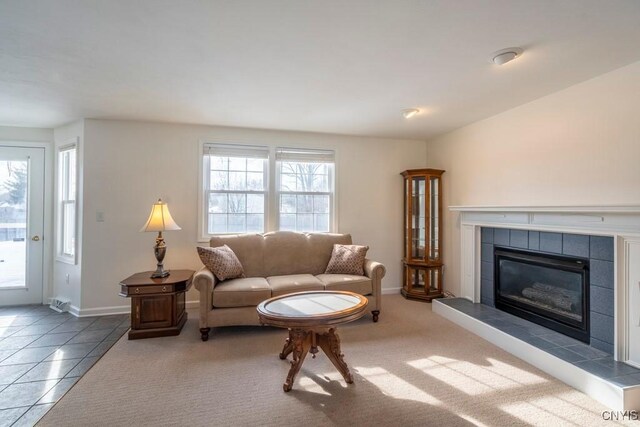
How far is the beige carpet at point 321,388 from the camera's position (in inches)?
73.3

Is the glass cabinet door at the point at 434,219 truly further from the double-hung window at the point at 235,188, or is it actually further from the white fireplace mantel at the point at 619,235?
the double-hung window at the point at 235,188

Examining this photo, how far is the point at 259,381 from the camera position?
226 centimetres

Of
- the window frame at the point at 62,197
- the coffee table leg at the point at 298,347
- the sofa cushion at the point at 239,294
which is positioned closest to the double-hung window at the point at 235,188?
the sofa cushion at the point at 239,294

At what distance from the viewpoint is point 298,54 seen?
2205 mm

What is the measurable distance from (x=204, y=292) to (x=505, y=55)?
10.4 feet

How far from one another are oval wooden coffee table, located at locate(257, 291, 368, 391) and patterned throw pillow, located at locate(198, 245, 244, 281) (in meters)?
0.99

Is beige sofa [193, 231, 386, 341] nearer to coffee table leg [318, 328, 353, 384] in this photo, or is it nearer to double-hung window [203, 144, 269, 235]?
double-hung window [203, 144, 269, 235]

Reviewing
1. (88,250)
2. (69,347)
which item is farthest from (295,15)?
(88,250)

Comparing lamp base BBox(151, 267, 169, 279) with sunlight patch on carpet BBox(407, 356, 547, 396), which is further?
lamp base BBox(151, 267, 169, 279)

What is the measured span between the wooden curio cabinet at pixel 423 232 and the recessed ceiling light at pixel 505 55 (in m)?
2.17

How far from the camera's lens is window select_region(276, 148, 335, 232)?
170 inches

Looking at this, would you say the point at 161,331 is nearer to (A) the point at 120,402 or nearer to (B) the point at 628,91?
(A) the point at 120,402

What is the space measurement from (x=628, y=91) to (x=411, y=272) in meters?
2.93

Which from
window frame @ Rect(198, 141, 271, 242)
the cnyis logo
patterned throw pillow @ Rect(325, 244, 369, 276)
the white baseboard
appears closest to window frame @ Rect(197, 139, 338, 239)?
window frame @ Rect(198, 141, 271, 242)
